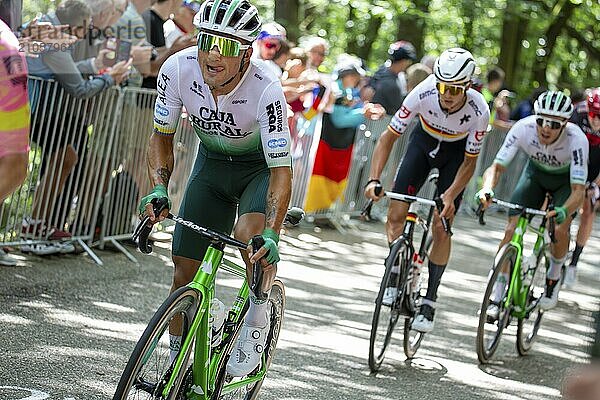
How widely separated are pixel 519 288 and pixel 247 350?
14.1 ft

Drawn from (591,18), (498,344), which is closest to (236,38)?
(498,344)

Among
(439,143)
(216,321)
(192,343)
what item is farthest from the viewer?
(439,143)

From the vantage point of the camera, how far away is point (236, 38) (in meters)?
5.08

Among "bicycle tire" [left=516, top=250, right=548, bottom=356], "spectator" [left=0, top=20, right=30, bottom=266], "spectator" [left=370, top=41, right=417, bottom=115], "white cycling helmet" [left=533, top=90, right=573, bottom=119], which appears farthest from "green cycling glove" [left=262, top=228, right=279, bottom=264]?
"spectator" [left=370, top=41, right=417, bottom=115]

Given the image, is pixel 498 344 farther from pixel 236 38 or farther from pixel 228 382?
pixel 236 38

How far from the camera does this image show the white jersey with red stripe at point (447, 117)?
8.34 meters

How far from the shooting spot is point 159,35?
10766 mm

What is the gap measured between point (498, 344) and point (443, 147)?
1812mm

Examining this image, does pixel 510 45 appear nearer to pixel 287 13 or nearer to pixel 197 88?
pixel 287 13

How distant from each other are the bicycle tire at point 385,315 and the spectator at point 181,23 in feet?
14.0

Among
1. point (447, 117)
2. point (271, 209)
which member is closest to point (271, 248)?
point (271, 209)

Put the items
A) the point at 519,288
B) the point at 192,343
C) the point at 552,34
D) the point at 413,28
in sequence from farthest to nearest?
the point at 552,34, the point at 413,28, the point at 519,288, the point at 192,343

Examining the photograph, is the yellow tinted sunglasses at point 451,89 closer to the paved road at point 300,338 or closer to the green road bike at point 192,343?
the paved road at point 300,338

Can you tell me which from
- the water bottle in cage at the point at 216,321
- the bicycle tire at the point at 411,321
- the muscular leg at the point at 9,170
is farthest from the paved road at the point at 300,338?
the muscular leg at the point at 9,170
